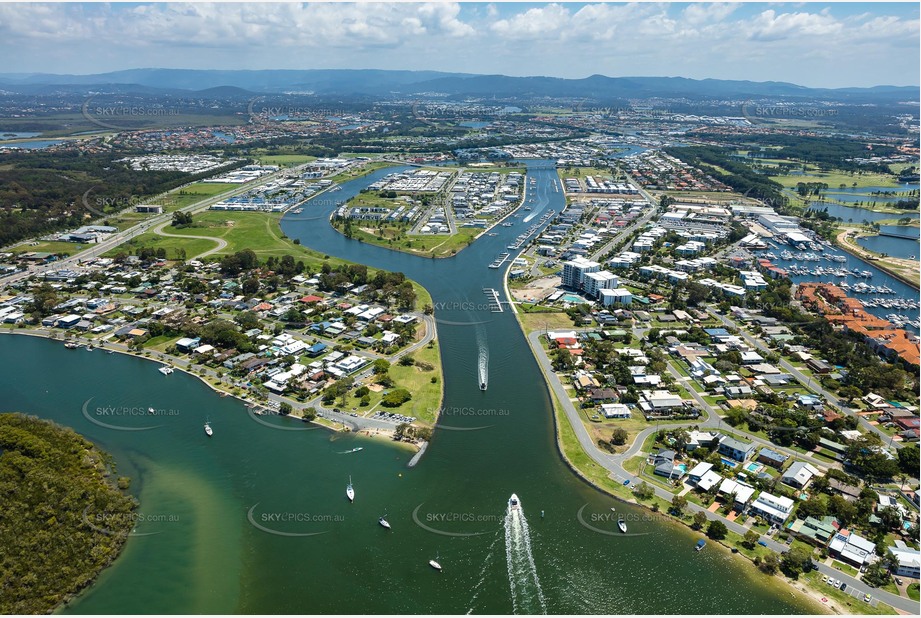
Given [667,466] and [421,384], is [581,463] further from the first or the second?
[421,384]

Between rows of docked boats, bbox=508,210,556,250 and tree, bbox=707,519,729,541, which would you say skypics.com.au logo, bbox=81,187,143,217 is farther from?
tree, bbox=707,519,729,541

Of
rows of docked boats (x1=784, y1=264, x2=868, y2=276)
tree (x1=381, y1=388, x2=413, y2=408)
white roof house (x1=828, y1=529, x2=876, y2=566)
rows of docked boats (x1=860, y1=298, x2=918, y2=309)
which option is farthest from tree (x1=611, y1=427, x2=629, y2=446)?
rows of docked boats (x1=784, y1=264, x2=868, y2=276)

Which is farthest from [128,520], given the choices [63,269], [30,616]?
[63,269]

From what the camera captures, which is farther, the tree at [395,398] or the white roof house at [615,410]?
the tree at [395,398]

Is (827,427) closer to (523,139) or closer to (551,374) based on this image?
(551,374)

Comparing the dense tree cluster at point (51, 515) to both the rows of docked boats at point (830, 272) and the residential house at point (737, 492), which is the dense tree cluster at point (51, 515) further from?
the rows of docked boats at point (830, 272)

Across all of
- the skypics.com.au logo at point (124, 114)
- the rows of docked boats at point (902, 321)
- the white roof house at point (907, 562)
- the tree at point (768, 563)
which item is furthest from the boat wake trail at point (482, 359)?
the skypics.com.au logo at point (124, 114)
